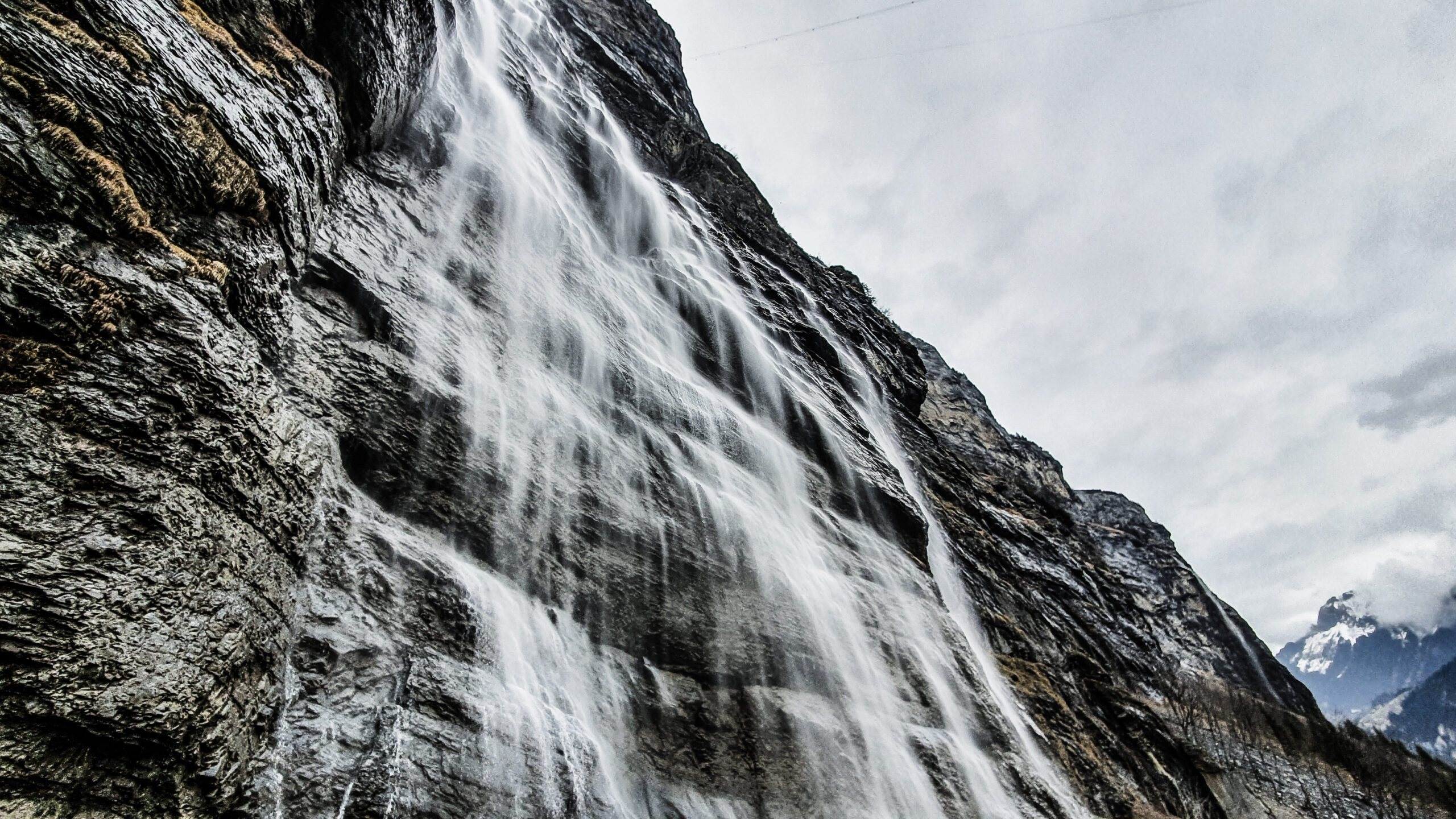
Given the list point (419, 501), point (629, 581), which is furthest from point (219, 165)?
point (629, 581)

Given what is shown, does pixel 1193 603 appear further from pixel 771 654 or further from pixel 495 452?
pixel 495 452

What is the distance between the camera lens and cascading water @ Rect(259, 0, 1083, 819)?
5664 millimetres

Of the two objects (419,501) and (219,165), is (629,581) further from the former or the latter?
(219,165)

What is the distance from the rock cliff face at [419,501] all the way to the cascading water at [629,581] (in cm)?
5

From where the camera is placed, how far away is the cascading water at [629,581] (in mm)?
5664

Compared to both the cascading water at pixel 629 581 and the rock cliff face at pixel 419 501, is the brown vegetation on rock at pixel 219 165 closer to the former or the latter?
the rock cliff face at pixel 419 501

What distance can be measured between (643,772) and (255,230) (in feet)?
20.9

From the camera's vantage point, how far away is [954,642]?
10.9 metres

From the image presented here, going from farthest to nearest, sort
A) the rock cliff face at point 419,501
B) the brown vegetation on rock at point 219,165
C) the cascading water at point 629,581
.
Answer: the cascading water at point 629,581 < the brown vegetation on rock at point 219,165 < the rock cliff face at point 419,501

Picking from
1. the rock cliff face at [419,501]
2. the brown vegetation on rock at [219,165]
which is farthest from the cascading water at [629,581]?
the brown vegetation on rock at [219,165]

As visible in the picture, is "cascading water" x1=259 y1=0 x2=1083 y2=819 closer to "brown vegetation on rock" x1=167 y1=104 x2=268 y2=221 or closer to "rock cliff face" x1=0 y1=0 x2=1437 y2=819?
"rock cliff face" x1=0 y1=0 x2=1437 y2=819

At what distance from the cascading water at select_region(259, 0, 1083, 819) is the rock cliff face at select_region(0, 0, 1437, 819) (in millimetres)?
50

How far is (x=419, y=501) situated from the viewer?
23.0ft

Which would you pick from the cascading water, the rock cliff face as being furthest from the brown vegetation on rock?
the cascading water
